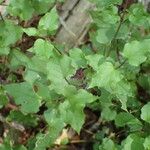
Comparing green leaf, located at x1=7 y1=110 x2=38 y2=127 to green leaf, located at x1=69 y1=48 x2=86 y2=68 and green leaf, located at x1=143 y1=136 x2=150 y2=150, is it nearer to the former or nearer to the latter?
green leaf, located at x1=69 y1=48 x2=86 y2=68

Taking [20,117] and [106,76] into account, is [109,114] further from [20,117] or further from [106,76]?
[106,76]

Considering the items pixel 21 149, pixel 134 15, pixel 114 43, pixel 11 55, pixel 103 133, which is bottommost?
pixel 103 133

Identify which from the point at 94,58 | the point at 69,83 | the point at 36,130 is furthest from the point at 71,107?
the point at 36,130

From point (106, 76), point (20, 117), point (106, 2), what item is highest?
point (106, 2)

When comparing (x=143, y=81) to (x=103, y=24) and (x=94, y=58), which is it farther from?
(x=94, y=58)

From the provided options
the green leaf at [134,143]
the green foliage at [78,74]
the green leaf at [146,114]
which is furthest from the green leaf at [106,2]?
the green leaf at [134,143]

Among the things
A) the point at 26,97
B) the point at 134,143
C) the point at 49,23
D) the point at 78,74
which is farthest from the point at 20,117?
the point at 134,143

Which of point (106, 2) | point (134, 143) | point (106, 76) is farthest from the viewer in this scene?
point (106, 2)

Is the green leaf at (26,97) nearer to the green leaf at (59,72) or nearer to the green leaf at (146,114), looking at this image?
the green leaf at (59,72)

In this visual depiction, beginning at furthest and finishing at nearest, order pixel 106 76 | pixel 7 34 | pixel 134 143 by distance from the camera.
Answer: pixel 7 34 → pixel 134 143 → pixel 106 76
